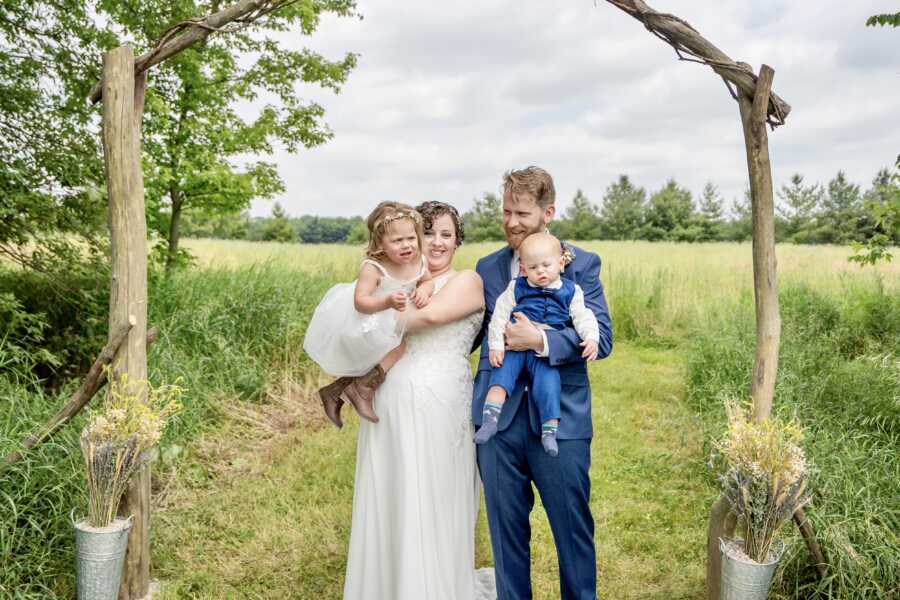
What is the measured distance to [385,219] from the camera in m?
3.09

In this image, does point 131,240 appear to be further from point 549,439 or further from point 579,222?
point 579,222

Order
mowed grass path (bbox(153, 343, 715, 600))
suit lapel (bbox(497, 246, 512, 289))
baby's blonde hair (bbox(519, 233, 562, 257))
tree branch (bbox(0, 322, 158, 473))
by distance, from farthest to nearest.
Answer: mowed grass path (bbox(153, 343, 715, 600)), tree branch (bbox(0, 322, 158, 473)), suit lapel (bbox(497, 246, 512, 289)), baby's blonde hair (bbox(519, 233, 562, 257))

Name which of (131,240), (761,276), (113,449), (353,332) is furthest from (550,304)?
(131,240)

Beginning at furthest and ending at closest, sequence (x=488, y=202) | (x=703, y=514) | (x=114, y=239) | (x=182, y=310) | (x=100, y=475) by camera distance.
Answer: (x=488, y=202)
(x=182, y=310)
(x=703, y=514)
(x=114, y=239)
(x=100, y=475)

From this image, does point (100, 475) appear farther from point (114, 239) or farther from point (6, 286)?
point (6, 286)

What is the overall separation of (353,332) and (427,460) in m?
0.64

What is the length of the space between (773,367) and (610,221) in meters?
45.6

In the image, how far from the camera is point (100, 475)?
3.21m

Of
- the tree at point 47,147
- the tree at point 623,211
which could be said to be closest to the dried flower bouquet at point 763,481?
the tree at point 47,147

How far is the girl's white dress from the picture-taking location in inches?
121

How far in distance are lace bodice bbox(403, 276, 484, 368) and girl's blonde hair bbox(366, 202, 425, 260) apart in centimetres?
28

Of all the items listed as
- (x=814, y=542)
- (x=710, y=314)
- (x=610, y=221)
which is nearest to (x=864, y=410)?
(x=814, y=542)

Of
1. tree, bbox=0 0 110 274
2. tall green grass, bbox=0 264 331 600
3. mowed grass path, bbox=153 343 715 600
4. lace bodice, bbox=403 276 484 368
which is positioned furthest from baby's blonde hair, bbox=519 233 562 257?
tree, bbox=0 0 110 274

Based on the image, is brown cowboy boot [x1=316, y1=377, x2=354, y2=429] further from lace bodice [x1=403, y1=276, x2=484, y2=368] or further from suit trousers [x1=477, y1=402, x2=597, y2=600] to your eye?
suit trousers [x1=477, y1=402, x2=597, y2=600]
